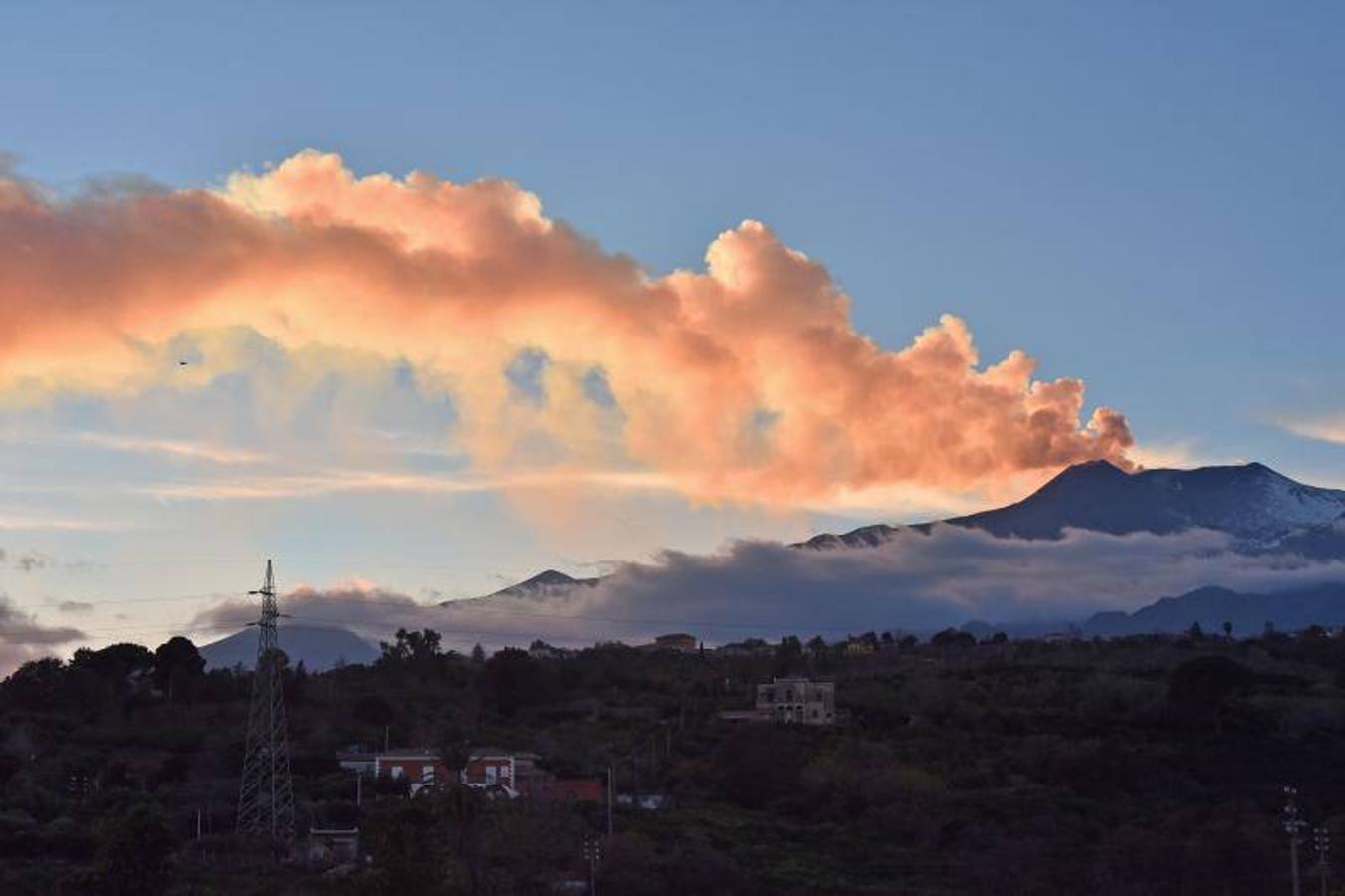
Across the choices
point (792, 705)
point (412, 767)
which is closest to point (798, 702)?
point (792, 705)

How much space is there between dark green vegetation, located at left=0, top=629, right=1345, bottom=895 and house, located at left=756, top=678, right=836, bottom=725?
82.8 inches

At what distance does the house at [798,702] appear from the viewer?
102 meters

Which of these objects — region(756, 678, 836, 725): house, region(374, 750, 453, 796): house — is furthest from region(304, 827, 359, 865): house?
region(756, 678, 836, 725): house

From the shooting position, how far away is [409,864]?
5475cm

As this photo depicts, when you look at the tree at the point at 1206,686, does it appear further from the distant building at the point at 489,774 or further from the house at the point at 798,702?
the distant building at the point at 489,774

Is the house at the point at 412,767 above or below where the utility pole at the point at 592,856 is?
above

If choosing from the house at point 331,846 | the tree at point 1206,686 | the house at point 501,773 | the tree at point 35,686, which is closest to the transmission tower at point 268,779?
the house at point 331,846

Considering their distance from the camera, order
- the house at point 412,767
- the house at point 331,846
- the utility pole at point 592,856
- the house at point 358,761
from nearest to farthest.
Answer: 1. the utility pole at point 592,856
2. the house at point 331,846
3. the house at point 412,767
4. the house at point 358,761

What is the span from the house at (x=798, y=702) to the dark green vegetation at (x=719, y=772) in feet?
6.90

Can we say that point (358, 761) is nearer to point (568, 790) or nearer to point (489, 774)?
point (489, 774)

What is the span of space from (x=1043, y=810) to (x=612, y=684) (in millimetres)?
45312

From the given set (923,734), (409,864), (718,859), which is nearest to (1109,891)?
(718,859)

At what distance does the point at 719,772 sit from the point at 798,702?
792 inches

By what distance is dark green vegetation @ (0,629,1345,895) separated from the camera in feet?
206
